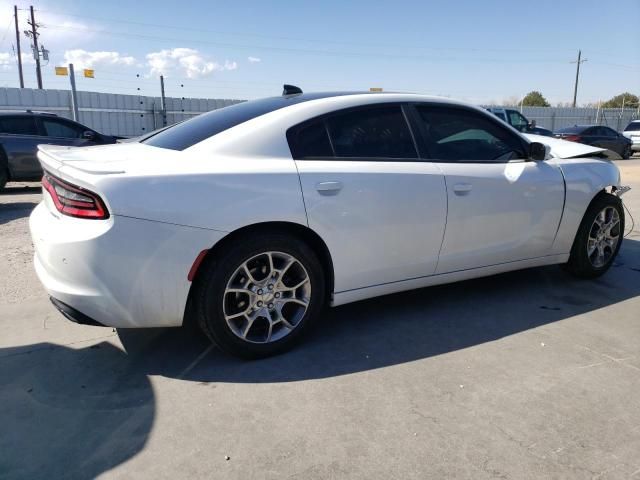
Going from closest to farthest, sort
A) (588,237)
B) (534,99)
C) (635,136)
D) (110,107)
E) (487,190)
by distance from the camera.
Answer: (487,190), (588,237), (110,107), (635,136), (534,99)

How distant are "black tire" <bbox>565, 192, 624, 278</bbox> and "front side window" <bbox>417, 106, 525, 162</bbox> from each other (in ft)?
2.95

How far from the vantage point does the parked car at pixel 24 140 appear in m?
9.29

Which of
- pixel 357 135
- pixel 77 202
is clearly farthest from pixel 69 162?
pixel 357 135

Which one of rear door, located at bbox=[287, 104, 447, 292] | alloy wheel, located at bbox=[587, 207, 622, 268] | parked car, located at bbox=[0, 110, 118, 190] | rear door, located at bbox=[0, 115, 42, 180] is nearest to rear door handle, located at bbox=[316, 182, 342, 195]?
rear door, located at bbox=[287, 104, 447, 292]

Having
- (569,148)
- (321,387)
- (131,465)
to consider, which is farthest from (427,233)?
(131,465)

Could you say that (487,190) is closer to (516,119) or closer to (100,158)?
(100,158)

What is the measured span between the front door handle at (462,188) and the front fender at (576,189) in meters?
1.06

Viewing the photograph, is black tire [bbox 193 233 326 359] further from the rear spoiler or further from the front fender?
the front fender

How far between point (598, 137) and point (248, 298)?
70.6 ft

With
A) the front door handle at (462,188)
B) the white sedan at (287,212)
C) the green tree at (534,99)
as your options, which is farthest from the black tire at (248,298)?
the green tree at (534,99)

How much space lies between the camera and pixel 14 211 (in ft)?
24.5

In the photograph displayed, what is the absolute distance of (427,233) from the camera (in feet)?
11.4

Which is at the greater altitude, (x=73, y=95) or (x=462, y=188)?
(x=73, y=95)

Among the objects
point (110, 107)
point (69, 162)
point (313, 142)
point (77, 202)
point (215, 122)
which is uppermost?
point (110, 107)
